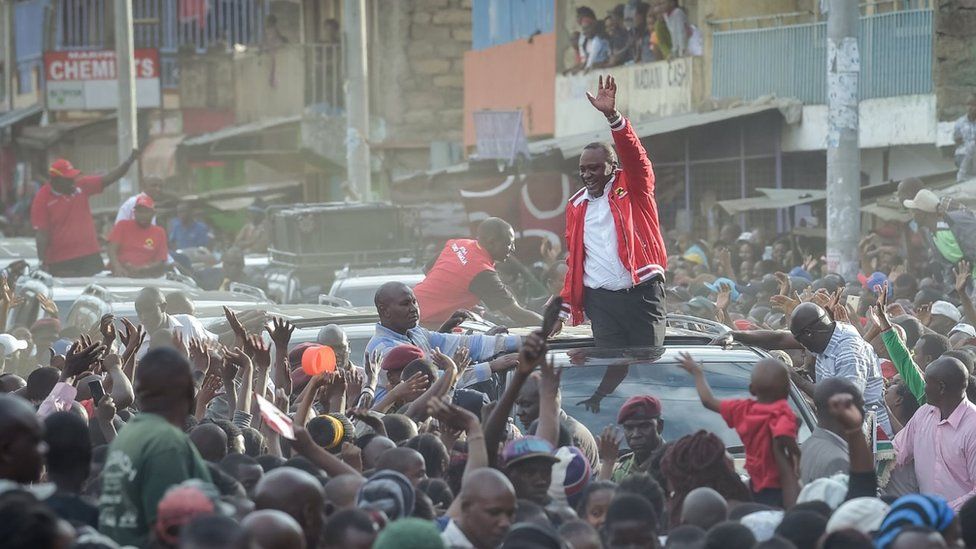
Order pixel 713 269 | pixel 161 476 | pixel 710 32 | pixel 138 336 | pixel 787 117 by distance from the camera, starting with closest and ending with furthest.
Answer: pixel 161 476 < pixel 138 336 < pixel 713 269 < pixel 787 117 < pixel 710 32

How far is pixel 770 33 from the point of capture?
2092 centimetres

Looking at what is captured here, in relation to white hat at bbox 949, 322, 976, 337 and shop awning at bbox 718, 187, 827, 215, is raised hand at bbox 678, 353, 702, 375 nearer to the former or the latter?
white hat at bbox 949, 322, 976, 337

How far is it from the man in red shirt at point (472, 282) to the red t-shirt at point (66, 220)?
262 inches

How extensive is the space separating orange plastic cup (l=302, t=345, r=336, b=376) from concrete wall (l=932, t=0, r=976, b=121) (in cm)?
1157

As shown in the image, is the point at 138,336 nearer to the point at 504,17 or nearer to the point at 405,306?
the point at 405,306

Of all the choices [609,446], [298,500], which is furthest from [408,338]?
[298,500]

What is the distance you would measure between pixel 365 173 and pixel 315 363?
15969 mm

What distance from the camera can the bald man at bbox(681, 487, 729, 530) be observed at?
547 centimetres

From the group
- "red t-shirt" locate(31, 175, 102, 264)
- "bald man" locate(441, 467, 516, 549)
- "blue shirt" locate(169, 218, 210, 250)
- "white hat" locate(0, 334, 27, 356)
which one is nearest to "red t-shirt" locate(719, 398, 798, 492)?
"bald man" locate(441, 467, 516, 549)

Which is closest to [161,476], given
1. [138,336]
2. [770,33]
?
[138,336]

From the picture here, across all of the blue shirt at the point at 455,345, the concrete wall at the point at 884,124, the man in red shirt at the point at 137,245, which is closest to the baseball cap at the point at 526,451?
the blue shirt at the point at 455,345

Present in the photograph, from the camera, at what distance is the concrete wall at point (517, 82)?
89.2ft

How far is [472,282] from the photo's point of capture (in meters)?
10.1

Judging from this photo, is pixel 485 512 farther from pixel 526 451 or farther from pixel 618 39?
pixel 618 39
